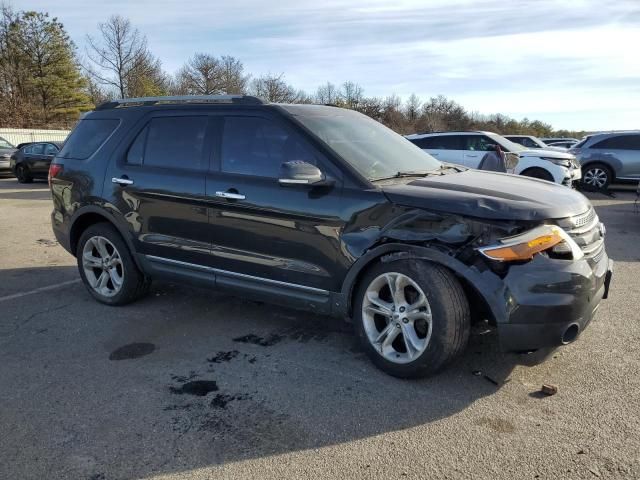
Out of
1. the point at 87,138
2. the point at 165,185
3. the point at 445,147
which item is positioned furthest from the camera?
the point at 445,147

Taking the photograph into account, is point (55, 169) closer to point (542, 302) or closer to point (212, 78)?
point (542, 302)

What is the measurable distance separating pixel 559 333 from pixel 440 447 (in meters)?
1.05

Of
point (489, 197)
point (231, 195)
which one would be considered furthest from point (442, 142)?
point (489, 197)

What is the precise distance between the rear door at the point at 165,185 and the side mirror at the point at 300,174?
102 centimetres

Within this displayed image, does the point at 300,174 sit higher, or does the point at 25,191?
the point at 300,174

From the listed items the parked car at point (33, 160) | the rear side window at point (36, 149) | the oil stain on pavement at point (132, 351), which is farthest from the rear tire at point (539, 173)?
the rear side window at point (36, 149)

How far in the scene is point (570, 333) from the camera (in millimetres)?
3340

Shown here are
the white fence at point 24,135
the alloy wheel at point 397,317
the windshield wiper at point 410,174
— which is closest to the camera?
the alloy wheel at point 397,317

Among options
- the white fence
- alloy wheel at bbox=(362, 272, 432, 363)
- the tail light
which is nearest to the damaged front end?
alloy wheel at bbox=(362, 272, 432, 363)

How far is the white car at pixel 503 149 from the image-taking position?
43.4ft

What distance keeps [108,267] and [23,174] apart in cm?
1651

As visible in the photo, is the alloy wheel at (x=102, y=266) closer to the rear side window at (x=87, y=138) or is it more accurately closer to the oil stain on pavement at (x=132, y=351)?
the rear side window at (x=87, y=138)

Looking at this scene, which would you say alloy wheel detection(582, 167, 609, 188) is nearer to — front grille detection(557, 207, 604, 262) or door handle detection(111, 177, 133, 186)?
front grille detection(557, 207, 604, 262)

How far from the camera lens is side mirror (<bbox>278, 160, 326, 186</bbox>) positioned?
3.73 m
